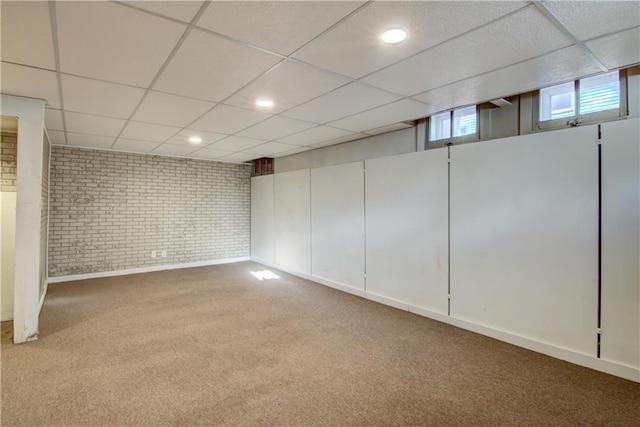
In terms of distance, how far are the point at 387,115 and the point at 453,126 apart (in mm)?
853

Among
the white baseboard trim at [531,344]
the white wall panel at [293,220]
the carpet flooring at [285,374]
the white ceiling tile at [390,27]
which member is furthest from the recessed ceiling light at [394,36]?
the white wall panel at [293,220]

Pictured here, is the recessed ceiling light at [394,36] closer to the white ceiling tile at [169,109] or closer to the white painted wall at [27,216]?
the white ceiling tile at [169,109]

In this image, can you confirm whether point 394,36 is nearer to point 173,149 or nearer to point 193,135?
point 193,135

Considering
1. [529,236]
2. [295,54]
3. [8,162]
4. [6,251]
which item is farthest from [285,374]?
[8,162]

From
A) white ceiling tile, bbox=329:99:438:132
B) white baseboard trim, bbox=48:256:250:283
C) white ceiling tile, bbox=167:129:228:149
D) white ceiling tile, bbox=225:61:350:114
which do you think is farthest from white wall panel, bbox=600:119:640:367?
white baseboard trim, bbox=48:256:250:283

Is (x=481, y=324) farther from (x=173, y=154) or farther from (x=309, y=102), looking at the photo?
(x=173, y=154)

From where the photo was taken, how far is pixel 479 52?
7.07 ft

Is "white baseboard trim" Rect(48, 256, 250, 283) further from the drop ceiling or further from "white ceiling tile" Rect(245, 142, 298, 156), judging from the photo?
the drop ceiling

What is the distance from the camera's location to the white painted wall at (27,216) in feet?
10.1

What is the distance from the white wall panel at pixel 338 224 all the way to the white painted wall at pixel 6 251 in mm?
4177

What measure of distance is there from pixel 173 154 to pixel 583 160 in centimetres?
661

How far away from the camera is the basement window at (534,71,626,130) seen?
263 centimetres

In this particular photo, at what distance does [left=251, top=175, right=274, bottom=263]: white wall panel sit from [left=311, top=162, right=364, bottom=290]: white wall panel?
1643 mm

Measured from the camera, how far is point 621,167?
2.48 meters
